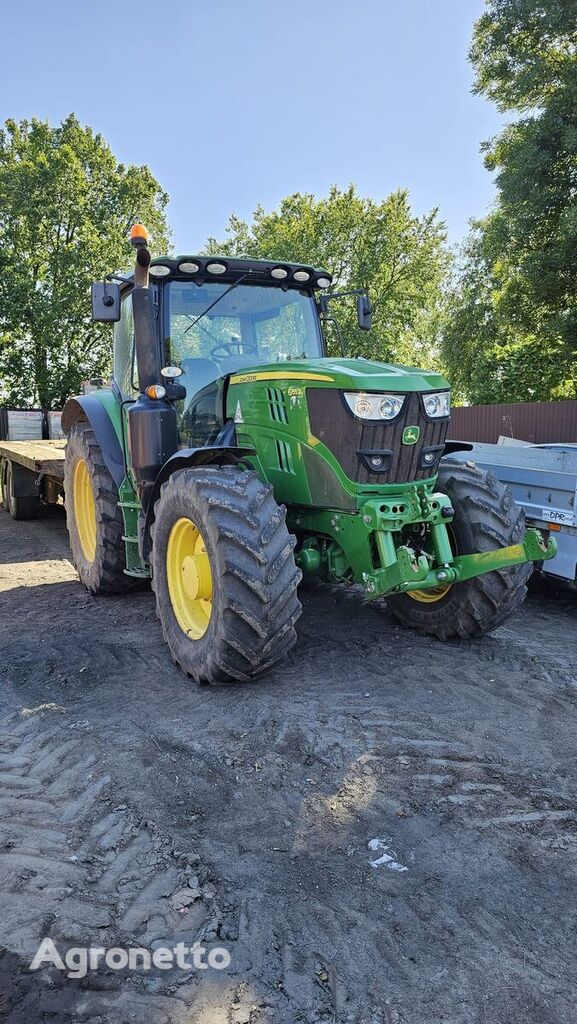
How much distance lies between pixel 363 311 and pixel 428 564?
247 cm

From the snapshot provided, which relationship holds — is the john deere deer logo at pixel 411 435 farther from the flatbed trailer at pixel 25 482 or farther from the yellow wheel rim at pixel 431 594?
the flatbed trailer at pixel 25 482

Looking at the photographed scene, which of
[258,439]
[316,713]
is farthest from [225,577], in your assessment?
[258,439]

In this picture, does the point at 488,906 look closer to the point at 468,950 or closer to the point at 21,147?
the point at 468,950

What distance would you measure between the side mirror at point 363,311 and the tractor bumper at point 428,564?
2.15m

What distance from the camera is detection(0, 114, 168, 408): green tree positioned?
23031 millimetres

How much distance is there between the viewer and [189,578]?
170 inches

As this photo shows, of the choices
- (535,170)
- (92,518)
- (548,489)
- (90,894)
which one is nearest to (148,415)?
(92,518)

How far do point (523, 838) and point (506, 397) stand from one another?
67.2 feet

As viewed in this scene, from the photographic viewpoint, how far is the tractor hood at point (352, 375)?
399cm

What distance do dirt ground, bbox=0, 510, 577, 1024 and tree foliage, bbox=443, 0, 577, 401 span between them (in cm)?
1297

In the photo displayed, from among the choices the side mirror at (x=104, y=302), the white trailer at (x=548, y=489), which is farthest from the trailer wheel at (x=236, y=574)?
the white trailer at (x=548, y=489)

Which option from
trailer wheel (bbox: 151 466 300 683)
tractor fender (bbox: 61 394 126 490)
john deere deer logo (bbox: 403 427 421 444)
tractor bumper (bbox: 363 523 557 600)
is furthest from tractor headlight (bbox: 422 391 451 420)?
tractor fender (bbox: 61 394 126 490)

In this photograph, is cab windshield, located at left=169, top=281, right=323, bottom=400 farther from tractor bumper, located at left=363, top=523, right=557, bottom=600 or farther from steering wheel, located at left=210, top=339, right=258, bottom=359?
tractor bumper, located at left=363, top=523, right=557, bottom=600

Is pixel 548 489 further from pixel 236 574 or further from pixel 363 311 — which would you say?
pixel 236 574
